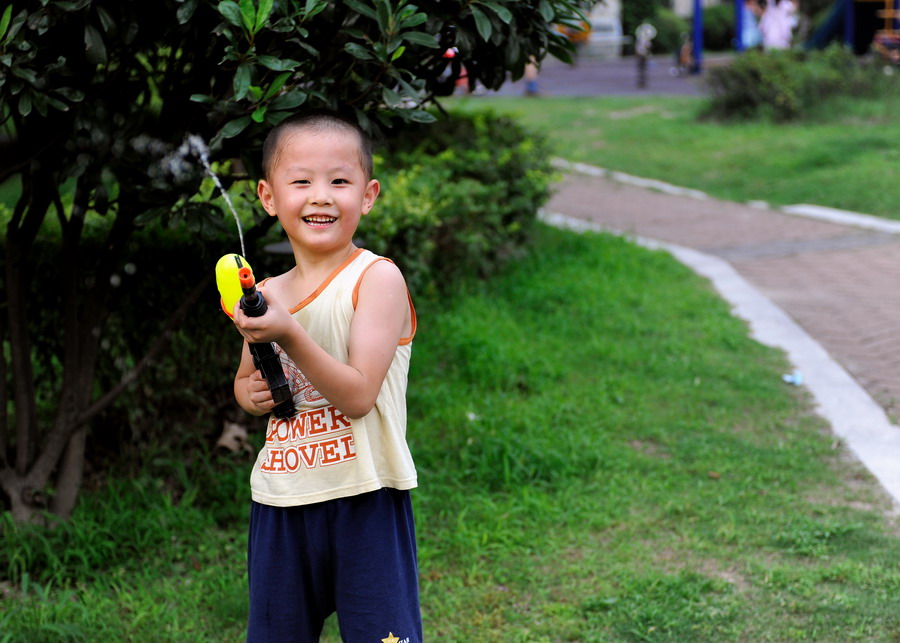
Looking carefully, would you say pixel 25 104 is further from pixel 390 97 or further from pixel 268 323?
pixel 268 323

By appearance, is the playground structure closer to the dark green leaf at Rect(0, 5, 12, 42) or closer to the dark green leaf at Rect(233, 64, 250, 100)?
the dark green leaf at Rect(233, 64, 250, 100)

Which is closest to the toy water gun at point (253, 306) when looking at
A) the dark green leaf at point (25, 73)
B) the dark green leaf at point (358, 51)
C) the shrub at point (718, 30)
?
the dark green leaf at point (358, 51)

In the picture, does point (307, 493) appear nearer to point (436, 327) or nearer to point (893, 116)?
point (436, 327)

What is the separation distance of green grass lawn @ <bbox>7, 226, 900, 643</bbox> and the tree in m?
0.56

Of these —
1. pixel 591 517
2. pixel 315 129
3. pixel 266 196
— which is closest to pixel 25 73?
pixel 266 196

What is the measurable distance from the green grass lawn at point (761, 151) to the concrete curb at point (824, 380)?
8.49ft

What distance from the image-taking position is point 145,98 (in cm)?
361

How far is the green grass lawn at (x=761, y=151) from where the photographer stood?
11039 mm

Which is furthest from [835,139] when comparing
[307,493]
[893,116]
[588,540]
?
[307,493]

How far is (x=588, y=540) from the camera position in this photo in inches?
151

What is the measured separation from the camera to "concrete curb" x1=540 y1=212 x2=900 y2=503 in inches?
176

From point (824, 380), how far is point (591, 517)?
2.04 m

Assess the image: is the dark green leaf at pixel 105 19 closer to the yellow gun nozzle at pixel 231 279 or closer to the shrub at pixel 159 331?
the shrub at pixel 159 331

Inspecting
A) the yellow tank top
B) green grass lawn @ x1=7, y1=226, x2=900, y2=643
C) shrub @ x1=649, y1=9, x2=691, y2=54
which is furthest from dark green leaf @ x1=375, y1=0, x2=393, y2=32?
shrub @ x1=649, y1=9, x2=691, y2=54
